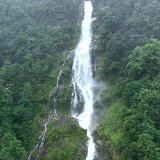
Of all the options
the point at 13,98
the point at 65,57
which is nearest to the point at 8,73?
the point at 13,98

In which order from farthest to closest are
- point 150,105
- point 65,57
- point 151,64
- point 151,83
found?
point 65,57 → point 151,64 → point 151,83 → point 150,105

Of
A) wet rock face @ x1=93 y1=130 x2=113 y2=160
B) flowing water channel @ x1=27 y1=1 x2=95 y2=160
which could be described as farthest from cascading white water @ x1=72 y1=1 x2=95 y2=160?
wet rock face @ x1=93 y1=130 x2=113 y2=160

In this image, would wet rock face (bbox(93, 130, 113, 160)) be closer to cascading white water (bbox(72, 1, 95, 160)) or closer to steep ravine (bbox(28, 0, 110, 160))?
steep ravine (bbox(28, 0, 110, 160))

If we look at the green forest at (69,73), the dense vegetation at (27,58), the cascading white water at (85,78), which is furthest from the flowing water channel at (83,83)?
the dense vegetation at (27,58)

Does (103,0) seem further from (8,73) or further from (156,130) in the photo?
(156,130)

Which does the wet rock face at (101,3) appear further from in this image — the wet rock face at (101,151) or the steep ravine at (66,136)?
the wet rock face at (101,151)
